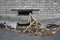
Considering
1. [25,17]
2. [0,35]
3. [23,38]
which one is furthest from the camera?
[25,17]

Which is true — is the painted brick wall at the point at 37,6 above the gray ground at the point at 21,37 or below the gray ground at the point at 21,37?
below

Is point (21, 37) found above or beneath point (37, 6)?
above

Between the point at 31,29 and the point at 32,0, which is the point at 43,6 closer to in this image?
the point at 32,0

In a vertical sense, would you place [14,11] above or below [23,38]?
below

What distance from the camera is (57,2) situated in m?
13.0

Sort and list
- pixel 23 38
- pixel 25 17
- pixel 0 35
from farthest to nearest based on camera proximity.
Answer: pixel 25 17 → pixel 0 35 → pixel 23 38

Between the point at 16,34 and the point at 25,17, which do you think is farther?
the point at 25,17

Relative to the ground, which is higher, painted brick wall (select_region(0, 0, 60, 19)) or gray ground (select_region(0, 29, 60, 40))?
gray ground (select_region(0, 29, 60, 40))

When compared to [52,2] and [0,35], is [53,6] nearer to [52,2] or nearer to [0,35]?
[52,2]

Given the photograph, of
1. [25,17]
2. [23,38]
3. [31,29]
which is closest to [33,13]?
[25,17]

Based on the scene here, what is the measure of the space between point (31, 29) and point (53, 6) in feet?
16.5

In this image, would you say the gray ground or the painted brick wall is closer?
the gray ground

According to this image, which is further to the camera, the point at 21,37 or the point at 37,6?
the point at 37,6

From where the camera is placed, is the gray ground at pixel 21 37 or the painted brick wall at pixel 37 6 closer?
the gray ground at pixel 21 37
